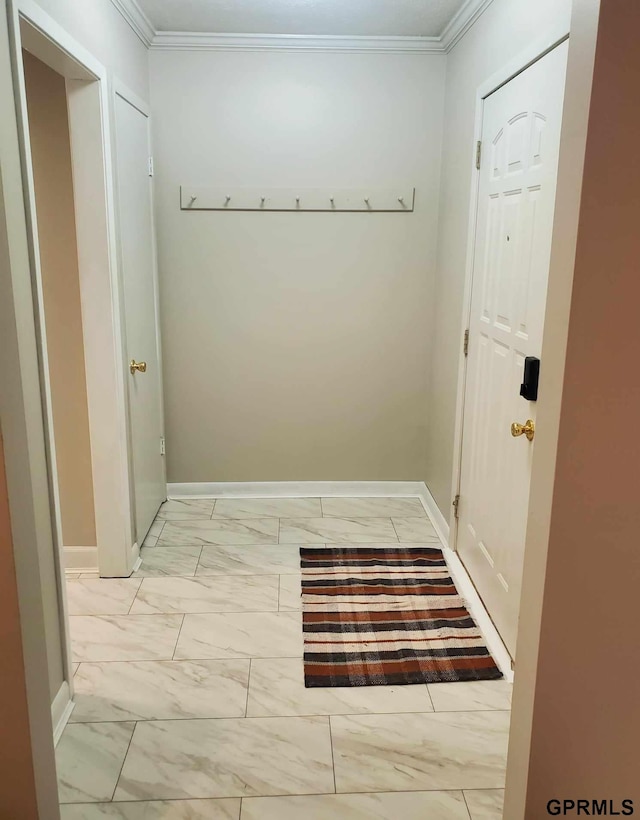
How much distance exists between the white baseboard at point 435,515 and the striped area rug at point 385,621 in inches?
5.5

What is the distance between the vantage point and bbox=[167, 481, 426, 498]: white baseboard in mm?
3934

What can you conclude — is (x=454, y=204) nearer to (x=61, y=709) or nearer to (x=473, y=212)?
(x=473, y=212)

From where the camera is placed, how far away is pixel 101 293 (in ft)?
8.87

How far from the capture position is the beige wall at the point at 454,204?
8.24 ft

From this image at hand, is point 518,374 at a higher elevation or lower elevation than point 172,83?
lower

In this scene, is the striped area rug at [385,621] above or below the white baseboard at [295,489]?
below

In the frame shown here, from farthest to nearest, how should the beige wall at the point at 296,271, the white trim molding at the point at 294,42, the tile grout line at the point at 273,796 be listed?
the beige wall at the point at 296,271 < the white trim molding at the point at 294,42 < the tile grout line at the point at 273,796

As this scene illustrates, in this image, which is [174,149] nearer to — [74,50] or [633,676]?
[74,50]

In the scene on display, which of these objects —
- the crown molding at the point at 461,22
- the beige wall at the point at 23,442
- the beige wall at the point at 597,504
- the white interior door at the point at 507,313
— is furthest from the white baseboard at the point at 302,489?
the beige wall at the point at 597,504

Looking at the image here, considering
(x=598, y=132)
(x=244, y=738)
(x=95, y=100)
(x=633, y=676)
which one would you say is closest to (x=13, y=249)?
(x=95, y=100)

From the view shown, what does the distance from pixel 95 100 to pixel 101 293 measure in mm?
723

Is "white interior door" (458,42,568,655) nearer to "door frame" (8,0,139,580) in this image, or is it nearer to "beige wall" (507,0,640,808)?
"beige wall" (507,0,640,808)

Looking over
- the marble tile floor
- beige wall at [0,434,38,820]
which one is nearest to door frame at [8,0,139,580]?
the marble tile floor

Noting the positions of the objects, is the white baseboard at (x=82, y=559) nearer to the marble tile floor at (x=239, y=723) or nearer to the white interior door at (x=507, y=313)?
the marble tile floor at (x=239, y=723)
